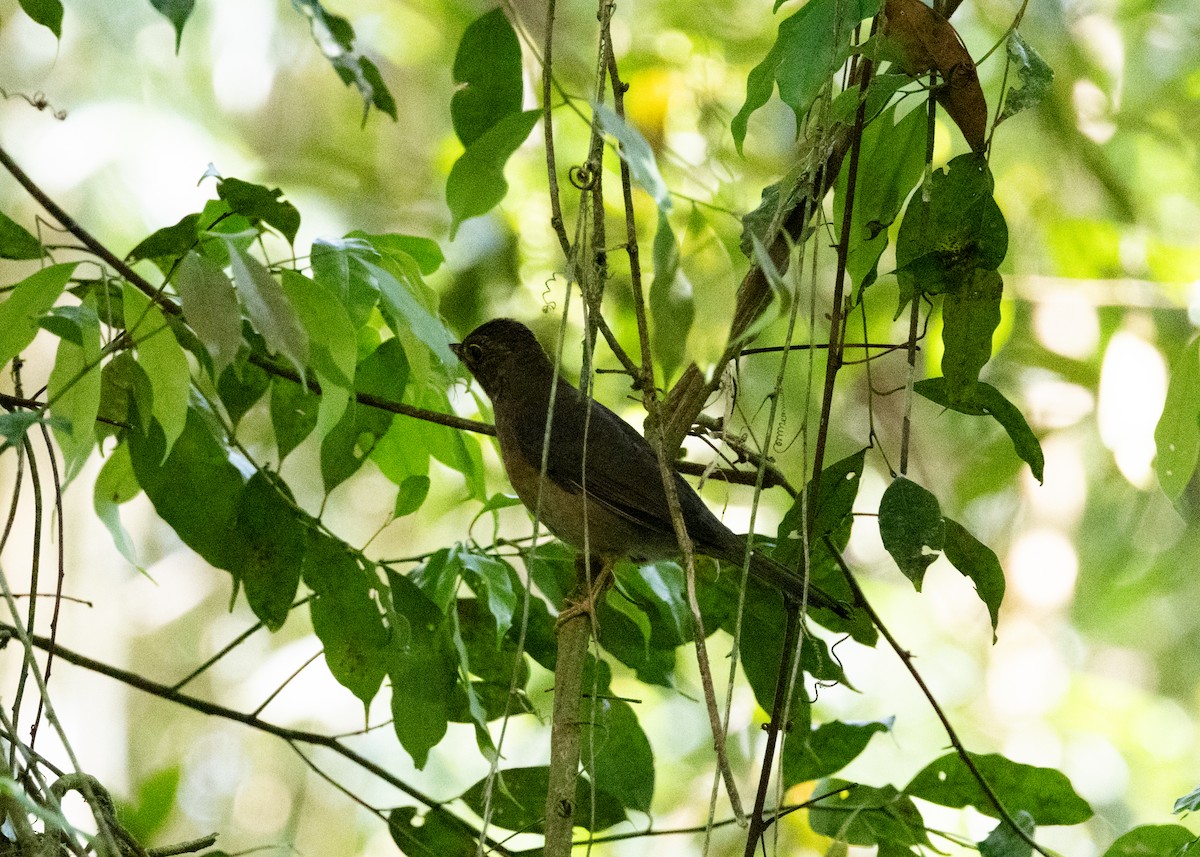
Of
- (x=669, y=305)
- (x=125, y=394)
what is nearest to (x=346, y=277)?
(x=125, y=394)

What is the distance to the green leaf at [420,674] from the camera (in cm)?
264

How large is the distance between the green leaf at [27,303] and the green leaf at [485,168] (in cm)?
75

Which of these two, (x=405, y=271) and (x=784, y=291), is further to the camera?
(x=405, y=271)

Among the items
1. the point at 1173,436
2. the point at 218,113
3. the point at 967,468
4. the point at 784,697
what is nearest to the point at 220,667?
the point at 218,113

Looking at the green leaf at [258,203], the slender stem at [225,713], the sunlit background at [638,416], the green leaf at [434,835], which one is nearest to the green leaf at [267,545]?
the slender stem at [225,713]

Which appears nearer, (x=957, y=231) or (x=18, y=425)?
(x=18, y=425)

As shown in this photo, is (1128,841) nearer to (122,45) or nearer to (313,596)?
(313,596)

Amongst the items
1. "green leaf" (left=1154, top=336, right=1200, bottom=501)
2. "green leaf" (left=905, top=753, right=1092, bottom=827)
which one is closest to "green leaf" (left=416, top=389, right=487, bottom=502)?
"green leaf" (left=905, top=753, right=1092, bottom=827)

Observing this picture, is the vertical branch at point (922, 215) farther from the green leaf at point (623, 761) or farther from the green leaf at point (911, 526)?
the green leaf at point (623, 761)

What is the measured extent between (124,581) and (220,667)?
90 cm

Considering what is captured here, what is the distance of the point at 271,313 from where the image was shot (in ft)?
6.07

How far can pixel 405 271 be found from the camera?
286 centimetres

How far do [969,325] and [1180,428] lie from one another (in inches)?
20.2

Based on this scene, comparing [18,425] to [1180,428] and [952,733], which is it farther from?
[1180,428]
